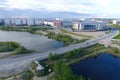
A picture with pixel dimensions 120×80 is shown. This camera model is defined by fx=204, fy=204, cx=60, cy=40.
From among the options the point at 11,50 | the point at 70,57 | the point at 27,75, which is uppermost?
the point at 11,50

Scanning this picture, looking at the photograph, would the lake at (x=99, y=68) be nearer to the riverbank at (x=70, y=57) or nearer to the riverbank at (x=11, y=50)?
the riverbank at (x=70, y=57)

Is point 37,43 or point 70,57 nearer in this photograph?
point 70,57

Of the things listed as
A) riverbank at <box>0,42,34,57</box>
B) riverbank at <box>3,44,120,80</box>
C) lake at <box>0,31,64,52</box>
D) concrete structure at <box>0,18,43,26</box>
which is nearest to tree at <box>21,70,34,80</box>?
riverbank at <box>3,44,120,80</box>

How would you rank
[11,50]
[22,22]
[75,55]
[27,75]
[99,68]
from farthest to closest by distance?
[22,22], [11,50], [75,55], [99,68], [27,75]

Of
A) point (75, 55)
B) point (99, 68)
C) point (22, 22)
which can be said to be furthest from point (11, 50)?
point (22, 22)

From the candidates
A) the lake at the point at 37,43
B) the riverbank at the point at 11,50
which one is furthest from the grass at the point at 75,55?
the lake at the point at 37,43

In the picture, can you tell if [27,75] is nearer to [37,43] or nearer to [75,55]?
[75,55]

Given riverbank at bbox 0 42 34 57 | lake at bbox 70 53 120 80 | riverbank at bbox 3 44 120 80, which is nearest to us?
lake at bbox 70 53 120 80

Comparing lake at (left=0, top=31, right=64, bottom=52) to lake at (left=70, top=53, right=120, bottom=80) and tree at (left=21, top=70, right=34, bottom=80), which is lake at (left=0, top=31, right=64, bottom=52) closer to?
lake at (left=70, top=53, right=120, bottom=80)
